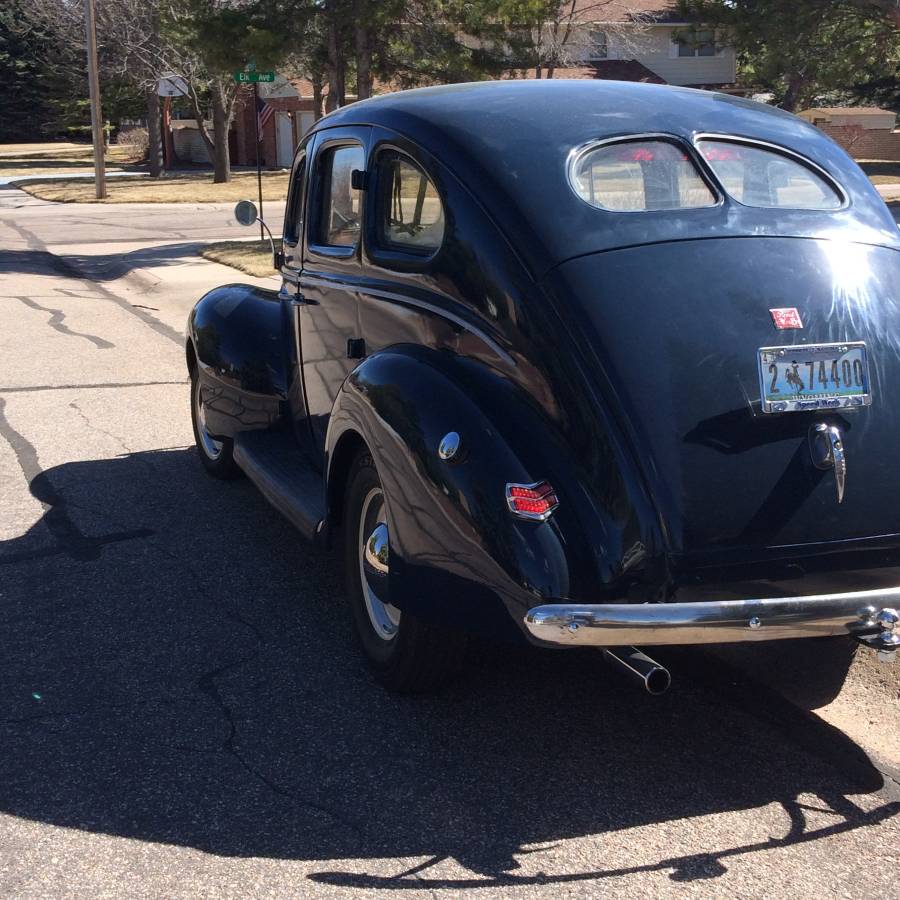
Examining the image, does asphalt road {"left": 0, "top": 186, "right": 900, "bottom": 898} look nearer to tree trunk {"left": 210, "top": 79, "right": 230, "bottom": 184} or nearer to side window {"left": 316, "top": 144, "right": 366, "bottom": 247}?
side window {"left": 316, "top": 144, "right": 366, "bottom": 247}

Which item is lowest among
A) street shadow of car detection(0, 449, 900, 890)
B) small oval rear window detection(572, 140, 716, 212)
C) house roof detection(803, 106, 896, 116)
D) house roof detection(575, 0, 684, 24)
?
street shadow of car detection(0, 449, 900, 890)

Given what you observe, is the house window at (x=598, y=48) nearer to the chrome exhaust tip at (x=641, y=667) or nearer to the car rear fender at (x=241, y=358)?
the car rear fender at (x=241, y=358)

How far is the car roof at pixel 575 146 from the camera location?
3.82 m

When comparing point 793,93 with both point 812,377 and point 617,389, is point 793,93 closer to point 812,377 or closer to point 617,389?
point 812,377

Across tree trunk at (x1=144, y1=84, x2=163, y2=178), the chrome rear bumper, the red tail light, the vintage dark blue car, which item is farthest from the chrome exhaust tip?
tree trunk at (x1=144, y1=84, x2=163, y2=178)

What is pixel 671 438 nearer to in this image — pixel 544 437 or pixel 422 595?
pixel 544 437

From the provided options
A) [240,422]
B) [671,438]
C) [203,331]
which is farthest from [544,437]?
[203,331]

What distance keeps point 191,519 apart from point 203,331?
3.23 ft

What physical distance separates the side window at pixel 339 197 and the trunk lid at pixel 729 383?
1.57 metres

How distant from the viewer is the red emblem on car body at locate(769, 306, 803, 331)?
3.63 meters

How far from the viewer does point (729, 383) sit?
353 centimetres

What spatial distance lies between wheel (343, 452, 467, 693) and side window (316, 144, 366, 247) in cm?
121

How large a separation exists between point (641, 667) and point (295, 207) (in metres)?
3.35

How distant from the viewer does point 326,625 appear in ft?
15.8
